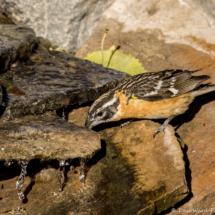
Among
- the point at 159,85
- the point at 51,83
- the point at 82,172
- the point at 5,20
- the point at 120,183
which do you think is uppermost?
the point at 159,85

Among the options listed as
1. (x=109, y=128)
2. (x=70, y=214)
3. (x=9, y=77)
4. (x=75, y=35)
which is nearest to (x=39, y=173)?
(x=70, y=214)

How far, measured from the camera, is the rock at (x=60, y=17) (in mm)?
8078

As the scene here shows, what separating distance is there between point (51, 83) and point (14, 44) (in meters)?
1.21

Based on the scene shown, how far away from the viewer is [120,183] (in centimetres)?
421

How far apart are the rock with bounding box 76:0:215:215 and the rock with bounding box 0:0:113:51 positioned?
0.40m

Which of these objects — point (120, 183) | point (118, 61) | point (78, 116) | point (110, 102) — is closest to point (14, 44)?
point (78, 116)

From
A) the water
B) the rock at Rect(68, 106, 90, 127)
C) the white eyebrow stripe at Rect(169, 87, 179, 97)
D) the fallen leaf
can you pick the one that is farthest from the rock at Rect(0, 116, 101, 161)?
the fallen leaf

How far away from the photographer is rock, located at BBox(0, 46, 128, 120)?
505 centimetres

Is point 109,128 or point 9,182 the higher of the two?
point 109,128

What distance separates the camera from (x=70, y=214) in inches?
148

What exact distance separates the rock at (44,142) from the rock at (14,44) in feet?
5.90

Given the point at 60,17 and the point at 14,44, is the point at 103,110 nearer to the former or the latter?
the point at 14,44

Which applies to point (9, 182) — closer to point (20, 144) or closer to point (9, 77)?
point (20, 144)

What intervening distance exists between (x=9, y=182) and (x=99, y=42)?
4.68 metres
